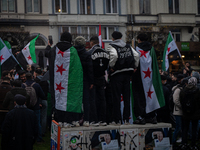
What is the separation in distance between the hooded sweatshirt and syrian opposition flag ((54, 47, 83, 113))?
81cm

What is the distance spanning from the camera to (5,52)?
10.5 meters

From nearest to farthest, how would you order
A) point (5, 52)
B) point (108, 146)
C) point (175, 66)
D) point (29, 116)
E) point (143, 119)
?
point (29, 116)
point (108, 146)
point (143, 119)
point (5, 52)
point (175, 66)

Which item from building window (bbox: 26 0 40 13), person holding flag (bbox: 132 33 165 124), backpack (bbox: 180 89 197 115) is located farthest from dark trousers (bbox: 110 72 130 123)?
building window (bbox: 26 0 40 13)

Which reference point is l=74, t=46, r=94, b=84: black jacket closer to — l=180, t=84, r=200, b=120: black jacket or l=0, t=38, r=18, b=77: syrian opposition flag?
l=180, t=84, r=200, b=120: black jacket

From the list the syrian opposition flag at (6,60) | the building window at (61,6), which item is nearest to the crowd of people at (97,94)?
the syrian opposition flag at (6,60)

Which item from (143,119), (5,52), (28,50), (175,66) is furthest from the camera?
(175,66)

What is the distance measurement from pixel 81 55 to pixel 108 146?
2.14 m

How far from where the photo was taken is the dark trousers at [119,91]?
793 cm

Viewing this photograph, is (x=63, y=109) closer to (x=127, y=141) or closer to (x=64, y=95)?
(x=64, y=95)

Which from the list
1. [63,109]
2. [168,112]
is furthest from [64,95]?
[168,112]

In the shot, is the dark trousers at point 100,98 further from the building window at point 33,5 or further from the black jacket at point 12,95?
the building window at point 33,5

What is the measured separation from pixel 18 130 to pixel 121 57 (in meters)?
2.82

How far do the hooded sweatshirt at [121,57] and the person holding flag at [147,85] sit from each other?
378 millimetres

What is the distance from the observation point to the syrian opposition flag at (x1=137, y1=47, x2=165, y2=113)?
27.4 feet
